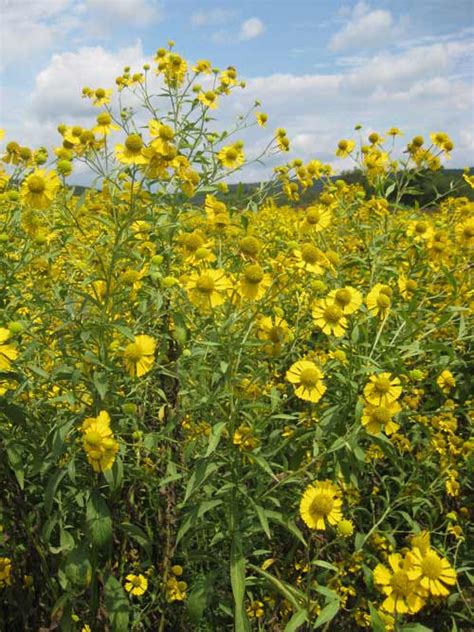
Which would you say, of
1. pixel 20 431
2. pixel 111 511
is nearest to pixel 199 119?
pixel 20 431

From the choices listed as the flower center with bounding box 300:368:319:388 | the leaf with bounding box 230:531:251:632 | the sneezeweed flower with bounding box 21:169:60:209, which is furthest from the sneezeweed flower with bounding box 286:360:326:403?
the sneezeweed flower with bounding box 21:169:60:209

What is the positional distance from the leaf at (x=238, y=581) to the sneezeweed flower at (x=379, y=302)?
89 cm

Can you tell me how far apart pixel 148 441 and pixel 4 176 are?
5.00ft

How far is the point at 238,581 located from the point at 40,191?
4.50 ft

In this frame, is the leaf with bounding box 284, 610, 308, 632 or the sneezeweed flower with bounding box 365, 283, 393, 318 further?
the sneezeweed flower with bounding box 365, 283, 393, 318

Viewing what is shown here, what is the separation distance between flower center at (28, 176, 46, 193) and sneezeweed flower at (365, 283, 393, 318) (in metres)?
1.18

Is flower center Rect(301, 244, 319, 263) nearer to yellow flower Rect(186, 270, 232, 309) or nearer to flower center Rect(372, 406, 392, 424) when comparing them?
yellow flower Rect(186, 270, 232, 309)

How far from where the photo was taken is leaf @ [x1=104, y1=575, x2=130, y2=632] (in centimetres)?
171

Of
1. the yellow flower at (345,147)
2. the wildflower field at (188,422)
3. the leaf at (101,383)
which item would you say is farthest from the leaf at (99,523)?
the yellow flower at (345,147)

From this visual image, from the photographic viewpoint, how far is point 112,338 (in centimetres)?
188

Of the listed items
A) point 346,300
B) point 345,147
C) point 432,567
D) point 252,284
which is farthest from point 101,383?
point 345,147

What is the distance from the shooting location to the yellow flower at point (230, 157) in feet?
8.48

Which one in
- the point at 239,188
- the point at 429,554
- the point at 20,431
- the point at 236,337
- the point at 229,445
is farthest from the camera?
the point at 239,188

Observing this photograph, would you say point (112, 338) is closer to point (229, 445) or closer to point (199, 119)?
point (229, 445)
